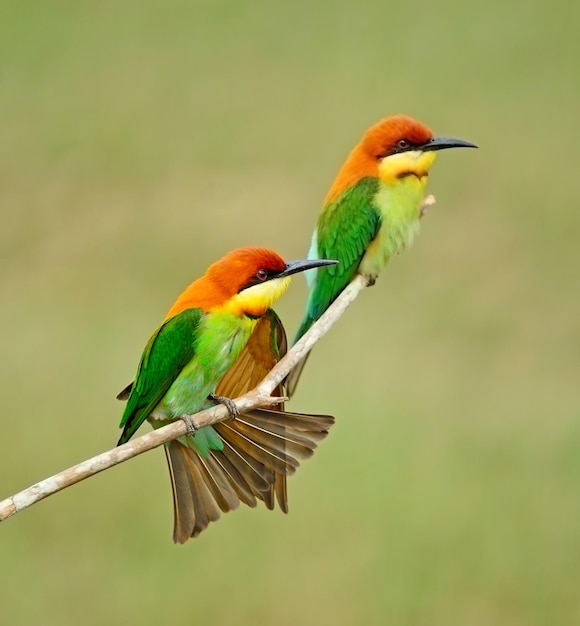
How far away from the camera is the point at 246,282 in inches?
46.2

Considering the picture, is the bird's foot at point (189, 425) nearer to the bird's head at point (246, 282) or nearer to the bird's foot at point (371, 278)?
the bird's head at point (246, 282)

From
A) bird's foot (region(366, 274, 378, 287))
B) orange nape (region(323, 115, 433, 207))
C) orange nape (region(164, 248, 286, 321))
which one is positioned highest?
orange nape (region(323, 115, 433, 207))

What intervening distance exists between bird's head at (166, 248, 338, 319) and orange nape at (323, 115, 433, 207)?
441 mm

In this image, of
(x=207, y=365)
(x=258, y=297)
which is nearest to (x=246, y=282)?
(x=258, y=297)

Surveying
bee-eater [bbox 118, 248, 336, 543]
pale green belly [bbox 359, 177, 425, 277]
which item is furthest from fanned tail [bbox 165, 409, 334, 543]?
pale green belly [bbox 359, 177, 425, 277]

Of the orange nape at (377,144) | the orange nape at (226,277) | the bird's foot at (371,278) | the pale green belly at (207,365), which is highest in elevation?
the orange nape at (377,144)

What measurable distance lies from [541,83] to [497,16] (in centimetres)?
43

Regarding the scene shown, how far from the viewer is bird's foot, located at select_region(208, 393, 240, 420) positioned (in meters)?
1.09

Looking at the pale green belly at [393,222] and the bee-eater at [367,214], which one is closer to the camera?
the bee-eater at [367,214]

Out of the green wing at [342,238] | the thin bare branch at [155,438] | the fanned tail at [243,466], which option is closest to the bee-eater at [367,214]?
the green wing at [342,238]

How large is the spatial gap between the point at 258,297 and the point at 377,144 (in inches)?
23.1

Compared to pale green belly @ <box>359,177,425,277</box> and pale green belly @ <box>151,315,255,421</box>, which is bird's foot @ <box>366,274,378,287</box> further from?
pale green belly @ <box>151,315,255,421</box>

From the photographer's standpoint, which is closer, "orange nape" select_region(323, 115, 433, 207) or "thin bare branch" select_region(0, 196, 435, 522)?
"thin bare branch" select_region(0, 196, 435, 522)

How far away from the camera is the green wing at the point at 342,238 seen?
182 centimetres
